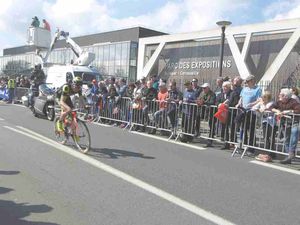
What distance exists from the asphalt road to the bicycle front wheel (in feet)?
0.76

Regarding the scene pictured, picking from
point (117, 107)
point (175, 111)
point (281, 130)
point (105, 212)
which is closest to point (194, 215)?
point (105, 212)

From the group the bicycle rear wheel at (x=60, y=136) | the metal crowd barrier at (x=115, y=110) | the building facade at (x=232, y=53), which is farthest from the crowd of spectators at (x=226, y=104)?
the building facade at (x=232, y=53)

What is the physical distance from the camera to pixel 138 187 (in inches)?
273

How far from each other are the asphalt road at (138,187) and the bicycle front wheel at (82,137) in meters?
0.23

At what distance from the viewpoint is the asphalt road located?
5535 mm

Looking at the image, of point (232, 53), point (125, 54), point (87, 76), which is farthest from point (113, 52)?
point (87, 76)

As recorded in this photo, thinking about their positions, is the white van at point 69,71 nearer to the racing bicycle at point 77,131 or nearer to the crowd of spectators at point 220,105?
the crowd of spectators at point 220,105

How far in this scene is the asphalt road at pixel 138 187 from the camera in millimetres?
5535

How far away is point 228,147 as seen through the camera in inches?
455

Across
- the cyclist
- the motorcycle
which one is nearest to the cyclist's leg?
the cyclist

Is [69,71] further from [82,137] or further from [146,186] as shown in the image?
[146,186]

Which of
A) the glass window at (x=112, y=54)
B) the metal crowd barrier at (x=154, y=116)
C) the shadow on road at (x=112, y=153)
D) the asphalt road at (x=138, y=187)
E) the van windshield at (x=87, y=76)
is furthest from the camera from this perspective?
the glass window at (x=112, y=54)

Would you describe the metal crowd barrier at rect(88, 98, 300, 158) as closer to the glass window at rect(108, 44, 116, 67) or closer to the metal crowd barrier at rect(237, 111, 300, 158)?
the metal crowd barrier at rect(237, 111, 300, 158)

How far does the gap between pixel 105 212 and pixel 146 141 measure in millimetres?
6624
